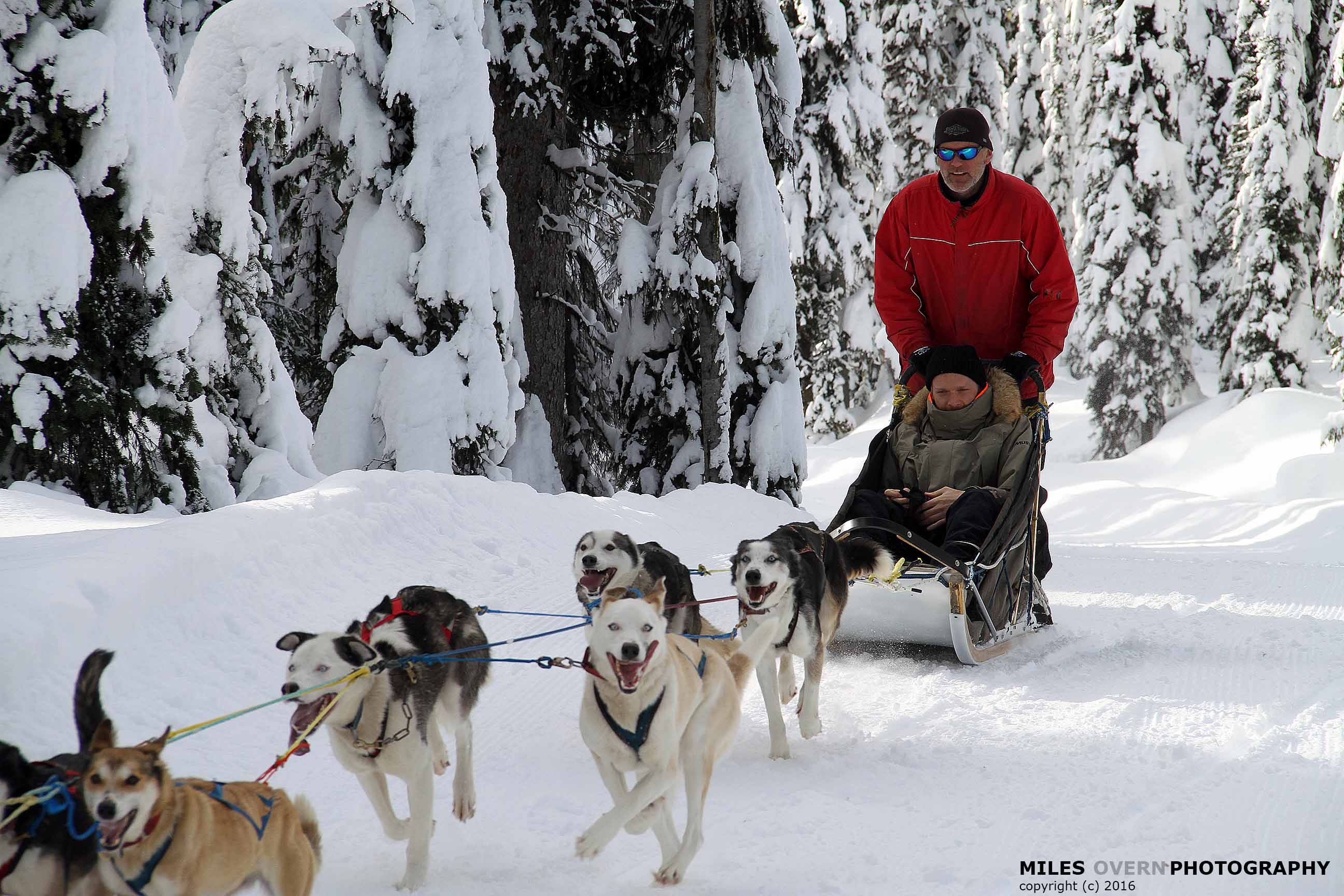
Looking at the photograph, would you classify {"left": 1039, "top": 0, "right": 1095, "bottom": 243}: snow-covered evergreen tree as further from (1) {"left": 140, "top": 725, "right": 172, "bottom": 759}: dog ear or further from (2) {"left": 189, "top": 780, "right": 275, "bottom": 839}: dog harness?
(1) {"left": 140, "top": 725, "right": 172, "bottom": 759}: dog ear

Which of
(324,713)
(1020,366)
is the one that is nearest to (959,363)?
(1020,366)

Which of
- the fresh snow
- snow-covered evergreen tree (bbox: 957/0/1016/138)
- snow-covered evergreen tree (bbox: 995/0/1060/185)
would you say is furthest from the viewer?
snow-covered evergreen tree (bbox: 995/0/1060/185)

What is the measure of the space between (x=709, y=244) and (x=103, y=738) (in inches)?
376

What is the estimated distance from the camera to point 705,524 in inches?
371

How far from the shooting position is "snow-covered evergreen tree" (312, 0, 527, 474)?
9.16 metres

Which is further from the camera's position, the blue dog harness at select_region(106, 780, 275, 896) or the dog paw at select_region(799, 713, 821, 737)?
the dog paw at select_region(799, 713, 821, 737)

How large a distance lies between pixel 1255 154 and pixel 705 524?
18516mm

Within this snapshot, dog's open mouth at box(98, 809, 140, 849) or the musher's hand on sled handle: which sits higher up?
the musher's hand on sled handle

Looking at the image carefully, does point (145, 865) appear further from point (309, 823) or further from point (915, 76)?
point (915, 76)

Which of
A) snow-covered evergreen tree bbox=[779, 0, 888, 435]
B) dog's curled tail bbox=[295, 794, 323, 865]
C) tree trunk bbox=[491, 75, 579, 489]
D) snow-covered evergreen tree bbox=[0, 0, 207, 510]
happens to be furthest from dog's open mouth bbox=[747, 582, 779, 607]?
snow-covered evergreen tree bbox=[779, 0, 888, 435]

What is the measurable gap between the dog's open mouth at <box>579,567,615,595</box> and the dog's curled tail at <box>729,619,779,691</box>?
972mm

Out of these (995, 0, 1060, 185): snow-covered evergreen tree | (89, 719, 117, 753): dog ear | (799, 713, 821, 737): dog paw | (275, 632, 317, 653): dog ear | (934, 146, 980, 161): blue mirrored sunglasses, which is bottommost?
(799, 713, 821, 737): dog paw

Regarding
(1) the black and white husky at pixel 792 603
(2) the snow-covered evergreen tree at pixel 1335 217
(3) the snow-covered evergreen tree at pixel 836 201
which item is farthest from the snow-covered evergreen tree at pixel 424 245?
(2) the snow-covered evergreen tree at pixel 1335 217

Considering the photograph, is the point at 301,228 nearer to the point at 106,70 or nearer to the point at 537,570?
the point at 106,70
